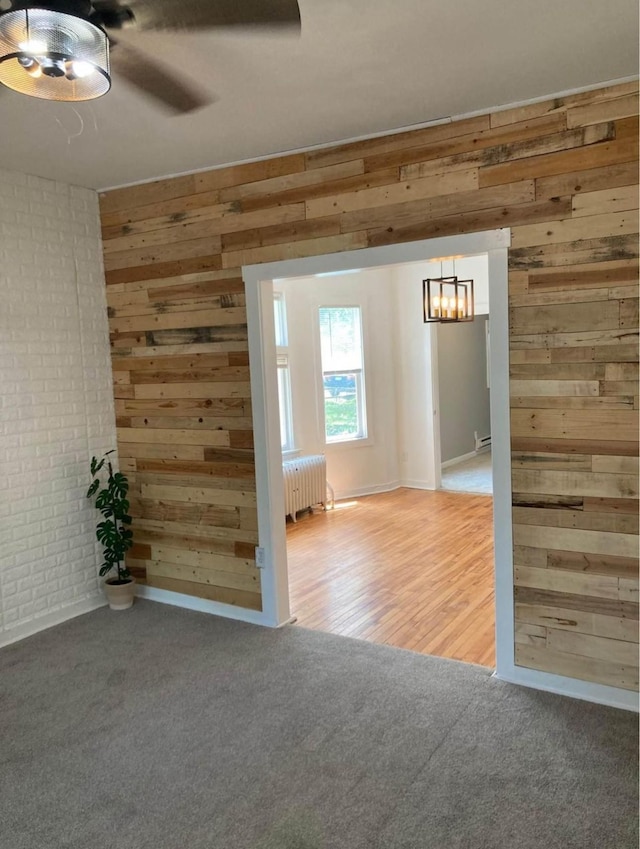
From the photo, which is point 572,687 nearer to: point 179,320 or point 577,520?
point 577,520

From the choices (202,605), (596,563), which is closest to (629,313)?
(596,563)

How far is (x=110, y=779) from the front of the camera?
8.07 ft

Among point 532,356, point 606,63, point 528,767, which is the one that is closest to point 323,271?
point 532,356

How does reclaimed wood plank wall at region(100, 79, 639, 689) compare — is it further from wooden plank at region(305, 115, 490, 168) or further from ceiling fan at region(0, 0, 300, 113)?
ceiling fan at region(0, 0, 300, 113)

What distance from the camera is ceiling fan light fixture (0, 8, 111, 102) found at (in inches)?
65.0

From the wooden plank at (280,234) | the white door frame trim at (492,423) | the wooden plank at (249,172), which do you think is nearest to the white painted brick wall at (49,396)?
the wooden plank at (249,172)

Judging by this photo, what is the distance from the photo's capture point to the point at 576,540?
2.87 metres

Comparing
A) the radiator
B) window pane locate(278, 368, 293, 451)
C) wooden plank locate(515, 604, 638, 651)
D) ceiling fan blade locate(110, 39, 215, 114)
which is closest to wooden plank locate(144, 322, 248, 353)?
ceiling fan blade locate(110, 39, 215, 114)

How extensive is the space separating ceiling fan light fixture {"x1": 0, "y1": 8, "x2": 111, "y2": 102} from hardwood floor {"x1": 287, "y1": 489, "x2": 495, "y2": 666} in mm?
2952

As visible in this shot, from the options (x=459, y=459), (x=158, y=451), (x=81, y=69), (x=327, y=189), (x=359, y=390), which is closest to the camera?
(x=81, y=69)

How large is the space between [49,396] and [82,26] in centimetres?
259

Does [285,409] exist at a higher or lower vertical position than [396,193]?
lower

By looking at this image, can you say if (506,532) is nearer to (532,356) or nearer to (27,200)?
(532,356)

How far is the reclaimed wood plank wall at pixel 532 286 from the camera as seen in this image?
8.95ft
